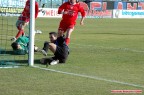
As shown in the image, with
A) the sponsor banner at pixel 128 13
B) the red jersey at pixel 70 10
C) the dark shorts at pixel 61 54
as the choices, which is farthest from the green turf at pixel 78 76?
the sponsor banner at pixel 128 13

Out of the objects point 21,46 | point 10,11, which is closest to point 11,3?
point 10,11

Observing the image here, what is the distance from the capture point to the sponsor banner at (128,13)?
200 feet

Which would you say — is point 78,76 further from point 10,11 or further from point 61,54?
point 10,11

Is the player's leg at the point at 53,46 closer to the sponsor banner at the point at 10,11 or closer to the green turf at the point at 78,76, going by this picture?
the green turf at the point at 78,76

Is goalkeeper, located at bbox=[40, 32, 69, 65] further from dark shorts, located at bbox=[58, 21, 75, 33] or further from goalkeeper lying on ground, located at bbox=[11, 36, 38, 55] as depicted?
dark shorts, located at bbox=[58, 21, 75, 33]

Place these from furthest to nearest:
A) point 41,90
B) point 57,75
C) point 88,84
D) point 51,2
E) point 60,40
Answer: point 51,2
point 60,40
point 57,75
point 88,84
point 41,90

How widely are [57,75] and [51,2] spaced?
4534 cm

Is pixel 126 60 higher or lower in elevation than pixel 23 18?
lower

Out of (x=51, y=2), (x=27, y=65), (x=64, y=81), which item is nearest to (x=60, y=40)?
(x=27, y=65)

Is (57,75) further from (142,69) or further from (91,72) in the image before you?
(142,69)

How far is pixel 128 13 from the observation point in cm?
6212

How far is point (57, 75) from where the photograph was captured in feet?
33.0

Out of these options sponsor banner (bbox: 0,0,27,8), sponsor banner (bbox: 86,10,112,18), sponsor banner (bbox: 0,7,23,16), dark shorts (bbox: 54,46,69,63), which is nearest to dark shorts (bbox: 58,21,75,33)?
sponsor banner (bbox: 0,0,27,8)

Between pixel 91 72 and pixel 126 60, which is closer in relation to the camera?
pixel 91 72
